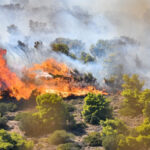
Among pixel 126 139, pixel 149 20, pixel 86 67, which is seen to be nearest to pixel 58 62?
pixel 86 67

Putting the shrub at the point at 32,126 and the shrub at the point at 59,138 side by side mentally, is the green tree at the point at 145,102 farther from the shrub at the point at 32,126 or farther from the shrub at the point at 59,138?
the shrub at the point at 32,126

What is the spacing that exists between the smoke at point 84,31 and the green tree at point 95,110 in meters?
11.4

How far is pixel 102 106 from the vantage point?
40750 mm

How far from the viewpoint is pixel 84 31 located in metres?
74.7

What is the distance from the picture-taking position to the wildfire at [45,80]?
47438 mm

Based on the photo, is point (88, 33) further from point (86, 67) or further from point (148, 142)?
point (148, 142)

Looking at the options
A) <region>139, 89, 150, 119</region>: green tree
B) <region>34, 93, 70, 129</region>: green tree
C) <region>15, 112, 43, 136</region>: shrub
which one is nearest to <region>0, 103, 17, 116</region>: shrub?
<region>15, 112, 43, 136</region>: shrub

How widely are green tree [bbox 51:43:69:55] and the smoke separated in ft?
4.16

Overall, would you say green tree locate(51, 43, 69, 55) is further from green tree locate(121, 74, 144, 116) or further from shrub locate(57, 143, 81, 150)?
shrub locate(57, 143, 81, 150)

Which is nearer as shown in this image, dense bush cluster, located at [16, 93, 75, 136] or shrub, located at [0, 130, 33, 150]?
shrub, located at [0, 130, 33, 150]

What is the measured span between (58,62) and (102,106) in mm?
13015

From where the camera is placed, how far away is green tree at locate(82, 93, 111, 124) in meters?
40.1

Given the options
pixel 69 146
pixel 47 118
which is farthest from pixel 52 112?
pixel 69 146

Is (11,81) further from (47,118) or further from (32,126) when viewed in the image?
(32,126)
